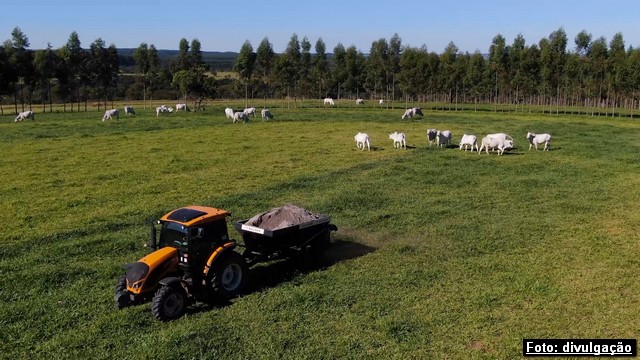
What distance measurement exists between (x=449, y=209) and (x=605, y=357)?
378 inches

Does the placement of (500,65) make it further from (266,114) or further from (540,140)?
(540,140)

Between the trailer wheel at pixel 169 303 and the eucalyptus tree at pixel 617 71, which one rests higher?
the eucalyptus tree at pixel 617 71

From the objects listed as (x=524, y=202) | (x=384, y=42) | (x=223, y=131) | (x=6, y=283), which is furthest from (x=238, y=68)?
(x=6, y=283)

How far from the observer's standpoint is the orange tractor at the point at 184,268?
32.2 feet

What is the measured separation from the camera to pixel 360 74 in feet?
312

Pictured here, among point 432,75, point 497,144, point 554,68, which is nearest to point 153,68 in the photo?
point 432,75

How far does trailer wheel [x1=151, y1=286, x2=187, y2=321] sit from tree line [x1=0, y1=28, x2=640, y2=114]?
58105mm

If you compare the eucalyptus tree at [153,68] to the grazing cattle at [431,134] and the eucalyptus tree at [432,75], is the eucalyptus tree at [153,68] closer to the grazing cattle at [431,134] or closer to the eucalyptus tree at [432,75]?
the eucalyptus tree at [432,75]

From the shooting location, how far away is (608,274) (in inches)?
483

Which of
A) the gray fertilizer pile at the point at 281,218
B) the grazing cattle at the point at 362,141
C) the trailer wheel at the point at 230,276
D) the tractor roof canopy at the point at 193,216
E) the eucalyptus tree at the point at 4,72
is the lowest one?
the trailer wheel at the point at 230,276

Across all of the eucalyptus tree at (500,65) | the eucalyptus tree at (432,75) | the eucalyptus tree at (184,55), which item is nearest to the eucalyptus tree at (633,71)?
the eucalyptus tree at (500,65)

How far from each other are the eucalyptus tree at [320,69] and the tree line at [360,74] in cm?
19

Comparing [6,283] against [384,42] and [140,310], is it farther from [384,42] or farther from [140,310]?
[384,42]

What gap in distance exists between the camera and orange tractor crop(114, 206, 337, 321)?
981 centimetres
